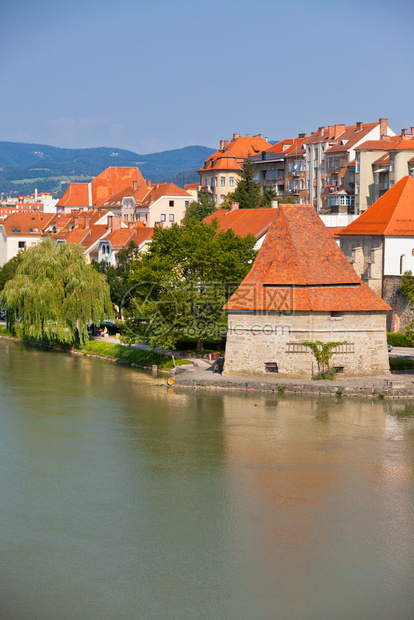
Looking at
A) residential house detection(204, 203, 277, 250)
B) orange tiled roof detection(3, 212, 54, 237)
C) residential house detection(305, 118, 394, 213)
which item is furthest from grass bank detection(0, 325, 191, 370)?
orange tiled roof detection(3, 212, 54, 237)

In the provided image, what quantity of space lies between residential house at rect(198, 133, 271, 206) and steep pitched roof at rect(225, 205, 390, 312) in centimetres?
6180

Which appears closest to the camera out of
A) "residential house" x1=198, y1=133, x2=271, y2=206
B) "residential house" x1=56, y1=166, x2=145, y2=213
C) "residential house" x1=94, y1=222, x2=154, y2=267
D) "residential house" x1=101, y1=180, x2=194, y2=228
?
"residential house" x1=94, y1=222, x2=154, y2=267

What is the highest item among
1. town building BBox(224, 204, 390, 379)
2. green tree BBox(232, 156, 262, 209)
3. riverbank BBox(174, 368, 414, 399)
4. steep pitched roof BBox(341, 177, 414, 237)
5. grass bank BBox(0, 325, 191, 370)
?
green tree BBox(232, 156, 262, 209)

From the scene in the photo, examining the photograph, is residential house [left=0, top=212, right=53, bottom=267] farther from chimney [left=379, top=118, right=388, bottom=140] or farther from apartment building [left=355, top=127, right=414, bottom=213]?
chimney [left=379, top=118, right=388, bottom=140]

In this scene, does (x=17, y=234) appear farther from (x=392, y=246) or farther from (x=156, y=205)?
(x=392, y=246)

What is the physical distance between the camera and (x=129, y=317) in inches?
1777

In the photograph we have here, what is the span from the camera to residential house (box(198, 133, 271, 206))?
103 meters

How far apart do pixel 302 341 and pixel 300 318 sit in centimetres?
93

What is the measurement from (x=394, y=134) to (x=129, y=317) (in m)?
51.6

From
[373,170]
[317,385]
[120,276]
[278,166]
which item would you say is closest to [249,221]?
[120,276]

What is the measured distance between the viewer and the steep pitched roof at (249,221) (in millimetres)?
59562

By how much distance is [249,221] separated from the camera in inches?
2474

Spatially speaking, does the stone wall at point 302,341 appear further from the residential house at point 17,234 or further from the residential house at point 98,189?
the residential house at point 98,189

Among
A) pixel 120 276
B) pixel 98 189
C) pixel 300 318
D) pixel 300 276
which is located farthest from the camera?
pixel 98 189
